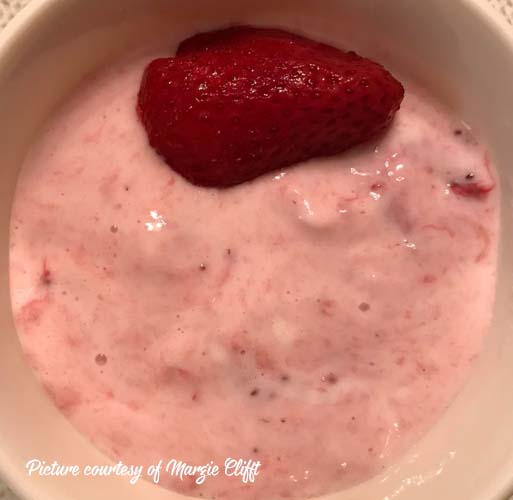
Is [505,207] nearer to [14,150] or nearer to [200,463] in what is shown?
[200,463]

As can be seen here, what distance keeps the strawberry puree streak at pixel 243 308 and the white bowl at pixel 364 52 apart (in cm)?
3

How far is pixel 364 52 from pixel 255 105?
23 cm

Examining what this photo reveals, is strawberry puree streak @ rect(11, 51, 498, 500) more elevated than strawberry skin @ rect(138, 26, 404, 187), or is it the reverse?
strawberry skin @ rect(138, 26, 404, 187)

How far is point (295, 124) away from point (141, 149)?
241 millimetres

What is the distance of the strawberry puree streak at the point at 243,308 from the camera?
1159 mm

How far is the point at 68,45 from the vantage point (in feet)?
3.67

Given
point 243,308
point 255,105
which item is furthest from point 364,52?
point 243,308

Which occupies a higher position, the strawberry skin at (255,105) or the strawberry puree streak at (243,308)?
the strawberry skin at (255,105)

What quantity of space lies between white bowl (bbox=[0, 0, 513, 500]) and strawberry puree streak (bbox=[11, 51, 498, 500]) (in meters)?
0.03

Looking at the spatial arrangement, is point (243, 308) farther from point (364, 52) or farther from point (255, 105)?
point (364, 52)

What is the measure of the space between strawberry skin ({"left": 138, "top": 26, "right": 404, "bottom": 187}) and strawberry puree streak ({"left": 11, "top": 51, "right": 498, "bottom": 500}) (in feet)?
0.13

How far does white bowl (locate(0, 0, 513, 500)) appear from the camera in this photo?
1042mm

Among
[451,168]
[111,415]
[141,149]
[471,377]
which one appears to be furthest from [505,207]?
[111,415]

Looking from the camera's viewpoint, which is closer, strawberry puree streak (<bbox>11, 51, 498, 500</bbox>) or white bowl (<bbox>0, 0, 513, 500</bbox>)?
white bowl (<bbox>0, 0, 513, 500</bbox>)
